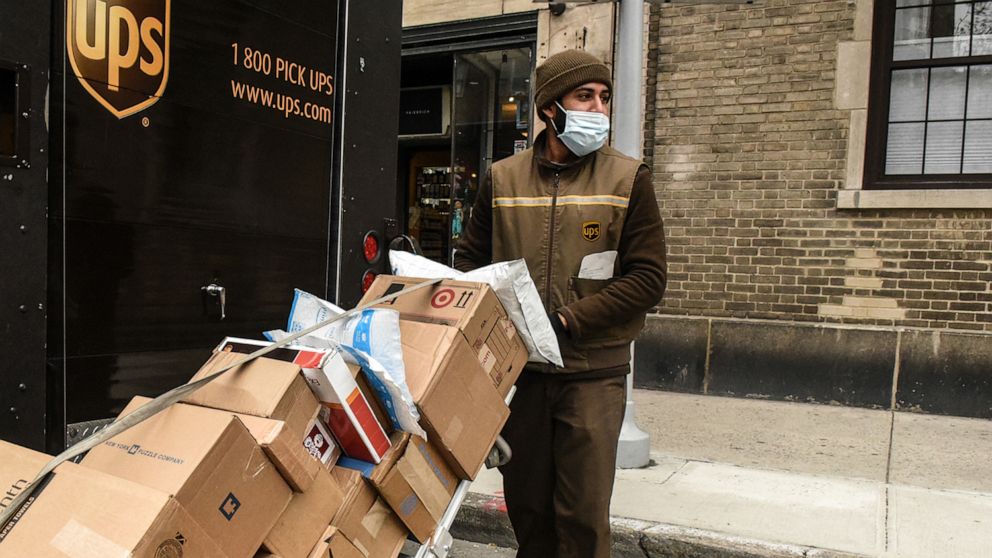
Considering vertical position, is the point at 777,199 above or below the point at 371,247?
above

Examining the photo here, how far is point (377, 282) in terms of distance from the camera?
Answer: 2.46 meters

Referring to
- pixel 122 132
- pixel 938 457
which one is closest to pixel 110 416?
pixel 122 132

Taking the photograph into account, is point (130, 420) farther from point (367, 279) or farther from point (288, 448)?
point (367, 279)

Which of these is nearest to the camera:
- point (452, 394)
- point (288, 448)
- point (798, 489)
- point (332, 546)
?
point (288, 448)

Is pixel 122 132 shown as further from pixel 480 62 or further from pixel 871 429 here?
pixel 480 62

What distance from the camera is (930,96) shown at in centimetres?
657

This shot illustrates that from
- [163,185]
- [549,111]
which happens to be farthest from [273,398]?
[549,111]

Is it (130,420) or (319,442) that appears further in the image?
(319,442)

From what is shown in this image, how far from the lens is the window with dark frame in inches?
252

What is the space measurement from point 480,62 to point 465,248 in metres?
5.99

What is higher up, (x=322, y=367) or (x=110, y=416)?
(x=322, y=367)

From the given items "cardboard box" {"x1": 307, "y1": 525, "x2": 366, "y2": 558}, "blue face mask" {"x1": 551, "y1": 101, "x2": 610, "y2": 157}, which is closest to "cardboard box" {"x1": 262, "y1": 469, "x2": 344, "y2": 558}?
"cardboard box" {"x1": 307, "y1": 525, "x2": 366, "y2": 558}

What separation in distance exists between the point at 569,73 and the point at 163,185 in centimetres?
141

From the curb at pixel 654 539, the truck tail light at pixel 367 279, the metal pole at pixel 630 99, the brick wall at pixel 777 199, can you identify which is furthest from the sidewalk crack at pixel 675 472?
the brick wall at pixel 777 199
